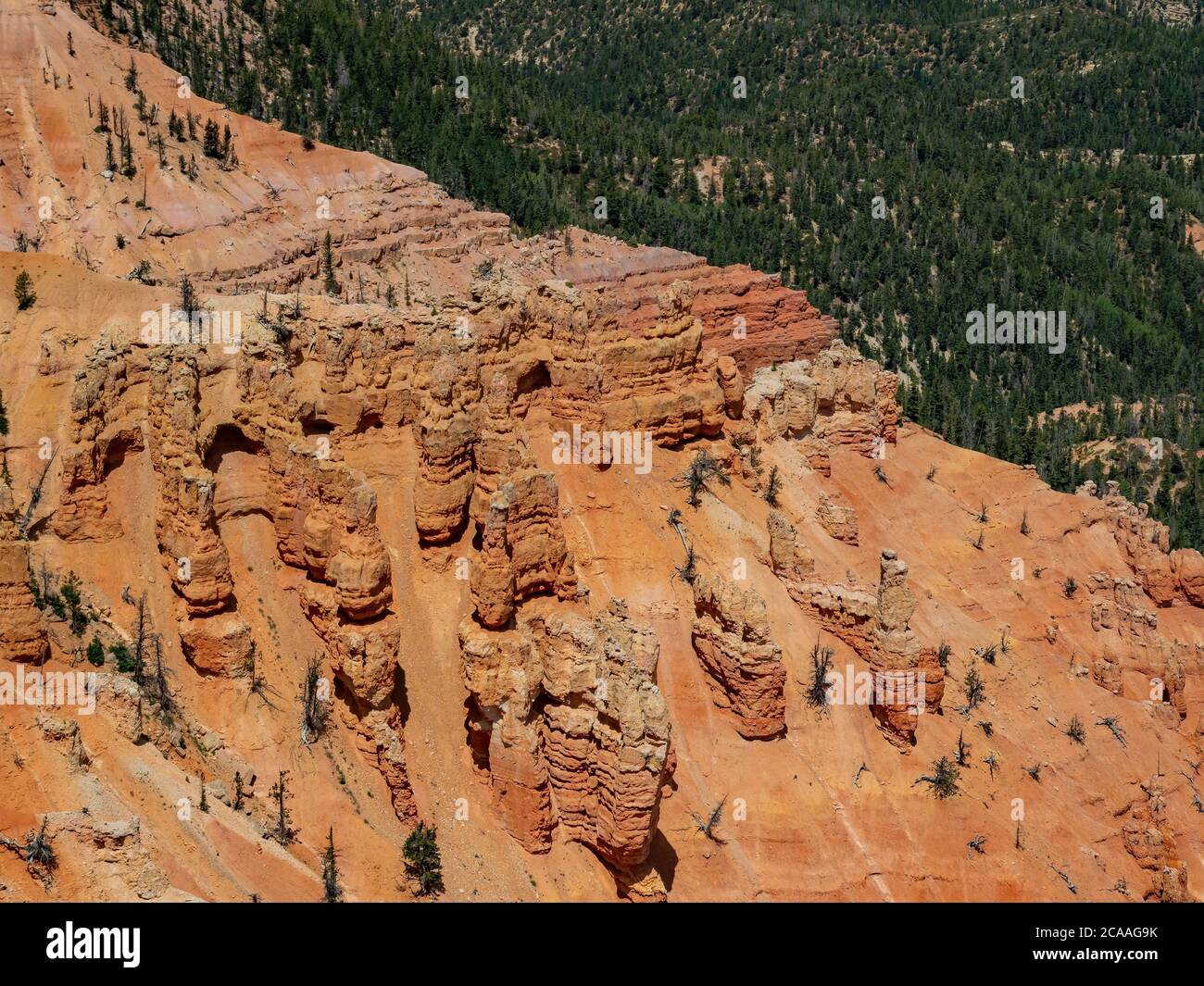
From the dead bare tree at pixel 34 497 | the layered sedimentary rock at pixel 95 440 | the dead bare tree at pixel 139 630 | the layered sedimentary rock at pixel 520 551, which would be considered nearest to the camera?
the dead bare tree at pixel 139 630

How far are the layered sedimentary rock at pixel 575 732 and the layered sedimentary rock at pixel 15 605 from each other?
11995 millimetres

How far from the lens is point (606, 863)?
4353cm

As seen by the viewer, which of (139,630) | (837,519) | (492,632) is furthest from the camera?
(837,519)

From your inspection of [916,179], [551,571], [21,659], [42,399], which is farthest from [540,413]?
[916,179]

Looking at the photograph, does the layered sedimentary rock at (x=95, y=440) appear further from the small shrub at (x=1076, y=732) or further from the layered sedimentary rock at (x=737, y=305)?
the small shrub at (x=1076, y=732)

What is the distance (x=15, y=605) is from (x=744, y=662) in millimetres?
21709

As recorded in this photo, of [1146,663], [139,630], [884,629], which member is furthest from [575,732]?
[1146,663]

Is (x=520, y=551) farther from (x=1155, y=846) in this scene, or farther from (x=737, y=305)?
(x=1155, y=846)

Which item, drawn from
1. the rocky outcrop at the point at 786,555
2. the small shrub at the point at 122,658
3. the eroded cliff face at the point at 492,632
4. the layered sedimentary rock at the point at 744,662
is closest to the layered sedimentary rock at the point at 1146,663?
the eroded cliff face at the point at 492,632

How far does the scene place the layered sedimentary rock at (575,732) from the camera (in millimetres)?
41312

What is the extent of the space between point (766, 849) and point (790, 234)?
366ft

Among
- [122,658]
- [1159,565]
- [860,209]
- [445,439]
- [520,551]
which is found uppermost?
[445,439]

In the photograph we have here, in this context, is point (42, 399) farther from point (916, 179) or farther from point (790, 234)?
point (916, 179)

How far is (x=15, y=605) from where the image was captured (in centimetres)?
3981
